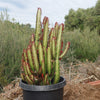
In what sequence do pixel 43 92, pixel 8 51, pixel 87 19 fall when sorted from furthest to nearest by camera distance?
pixel 87 19, pixel 8 51, pixel 43 92

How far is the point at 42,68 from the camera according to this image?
223 centimetres

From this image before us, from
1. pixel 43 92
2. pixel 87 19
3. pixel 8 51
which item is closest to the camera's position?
pixel 43 92

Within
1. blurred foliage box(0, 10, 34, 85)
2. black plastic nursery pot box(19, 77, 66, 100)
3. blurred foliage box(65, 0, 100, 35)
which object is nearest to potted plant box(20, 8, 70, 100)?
black plastic nursery pot box(19, 77, 66, 100)

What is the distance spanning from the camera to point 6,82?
14.1 feet

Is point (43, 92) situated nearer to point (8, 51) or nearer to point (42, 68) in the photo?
point (42, 68)

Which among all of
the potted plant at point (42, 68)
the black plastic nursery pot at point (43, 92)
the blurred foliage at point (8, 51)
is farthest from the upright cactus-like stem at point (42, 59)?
the blurred foliage at point (8, 51)

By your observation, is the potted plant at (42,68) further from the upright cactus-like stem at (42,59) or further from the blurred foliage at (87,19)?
the blurred foliage at (87,19)

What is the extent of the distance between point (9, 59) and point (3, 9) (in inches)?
65.6

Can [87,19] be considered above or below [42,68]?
above

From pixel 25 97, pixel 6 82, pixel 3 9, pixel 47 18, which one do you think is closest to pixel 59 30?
pixel 47 18

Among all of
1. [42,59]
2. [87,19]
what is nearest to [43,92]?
[42,59]

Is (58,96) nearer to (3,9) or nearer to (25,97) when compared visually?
(25,97)

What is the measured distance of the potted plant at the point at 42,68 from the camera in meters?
2.16

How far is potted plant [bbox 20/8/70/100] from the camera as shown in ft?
7.10
